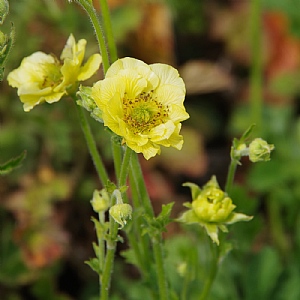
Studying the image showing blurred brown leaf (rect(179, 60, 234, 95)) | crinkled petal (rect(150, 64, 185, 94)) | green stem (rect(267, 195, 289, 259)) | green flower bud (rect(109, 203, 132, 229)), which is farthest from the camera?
blurred brown leaf (rect(179, 60, 234, 95))

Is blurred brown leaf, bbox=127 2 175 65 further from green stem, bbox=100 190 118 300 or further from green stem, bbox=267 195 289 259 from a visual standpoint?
green stem, bbox=100 190 118 300

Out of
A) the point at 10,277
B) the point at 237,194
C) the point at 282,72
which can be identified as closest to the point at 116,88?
the point at 237,194

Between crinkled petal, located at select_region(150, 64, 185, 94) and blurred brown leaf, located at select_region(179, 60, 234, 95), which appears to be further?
blurred brown leaf, located at select_region(179, 60, 234, 95)

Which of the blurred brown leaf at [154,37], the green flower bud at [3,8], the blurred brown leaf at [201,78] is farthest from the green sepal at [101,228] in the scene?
the blurred brown leaf at [154,37]

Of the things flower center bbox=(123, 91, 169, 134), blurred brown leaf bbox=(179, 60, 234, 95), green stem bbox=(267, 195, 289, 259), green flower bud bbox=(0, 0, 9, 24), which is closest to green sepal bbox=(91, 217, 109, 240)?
flower center bbox=(123, 91, 169, 134)

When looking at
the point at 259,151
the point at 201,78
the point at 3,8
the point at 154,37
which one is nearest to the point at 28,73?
the point at 3,8

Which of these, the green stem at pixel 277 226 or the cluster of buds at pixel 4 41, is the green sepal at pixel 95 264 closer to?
the cluster of buds at pixel 4 41

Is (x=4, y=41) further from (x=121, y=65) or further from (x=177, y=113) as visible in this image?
(x=177, y=113)

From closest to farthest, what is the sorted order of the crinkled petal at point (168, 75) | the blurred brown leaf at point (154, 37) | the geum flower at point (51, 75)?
the crinkled petal at point (168, 75) → the geum flower at point (51, 75) → the blurred brown leaf at point (154, 37)
